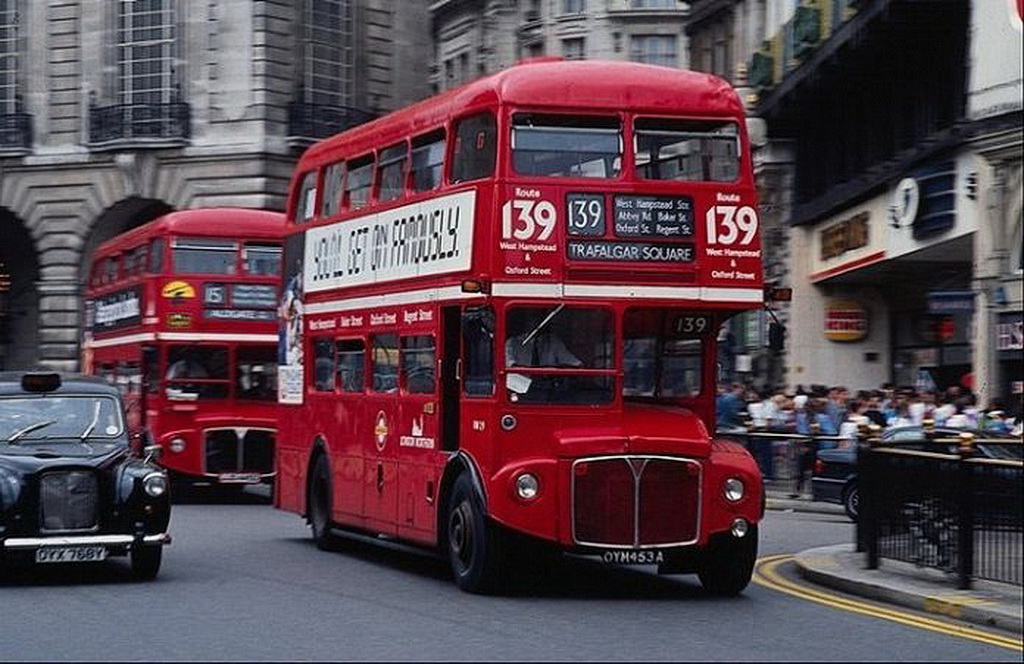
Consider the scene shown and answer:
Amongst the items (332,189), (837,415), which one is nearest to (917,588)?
(332,189)

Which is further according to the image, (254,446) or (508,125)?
(254,446)

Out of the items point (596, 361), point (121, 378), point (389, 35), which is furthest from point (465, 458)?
point (389, 35)

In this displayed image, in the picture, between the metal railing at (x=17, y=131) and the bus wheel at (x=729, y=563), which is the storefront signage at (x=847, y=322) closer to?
the metal railing at (x=17, y=131)

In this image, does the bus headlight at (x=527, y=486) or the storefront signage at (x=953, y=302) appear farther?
the storefront signage at (x=953, y=302)

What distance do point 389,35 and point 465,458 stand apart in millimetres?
41293

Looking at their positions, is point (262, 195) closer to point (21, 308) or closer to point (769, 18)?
point (21, 308)

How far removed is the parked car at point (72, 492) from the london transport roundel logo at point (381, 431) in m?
2.21

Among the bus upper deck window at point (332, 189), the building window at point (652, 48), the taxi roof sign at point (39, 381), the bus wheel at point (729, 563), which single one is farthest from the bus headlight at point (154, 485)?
the building window at point (652, 48)

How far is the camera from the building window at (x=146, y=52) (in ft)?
174

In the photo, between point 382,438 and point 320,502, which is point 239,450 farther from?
point 382,438

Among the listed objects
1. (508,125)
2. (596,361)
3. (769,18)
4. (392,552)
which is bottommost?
(392,552)

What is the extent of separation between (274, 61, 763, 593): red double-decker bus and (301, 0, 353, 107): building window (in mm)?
36872

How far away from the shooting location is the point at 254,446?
29578 mm

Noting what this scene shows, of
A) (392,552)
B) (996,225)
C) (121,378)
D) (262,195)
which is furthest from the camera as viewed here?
(262,195)
